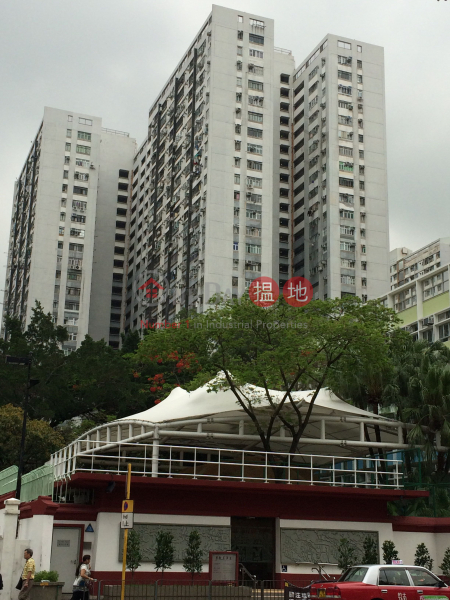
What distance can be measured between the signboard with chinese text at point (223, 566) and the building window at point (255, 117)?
82.8m

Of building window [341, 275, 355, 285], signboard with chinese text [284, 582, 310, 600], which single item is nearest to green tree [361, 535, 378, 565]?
signboard with chinese text [284, 582, 310, 600]

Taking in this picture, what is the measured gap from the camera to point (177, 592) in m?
24.0

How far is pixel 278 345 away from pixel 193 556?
10807 mm

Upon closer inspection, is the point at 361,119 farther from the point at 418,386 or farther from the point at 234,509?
the point at 234,509

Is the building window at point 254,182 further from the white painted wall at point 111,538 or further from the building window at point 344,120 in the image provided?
the white painted wall at point 111,538

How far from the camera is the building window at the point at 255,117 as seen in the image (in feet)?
335

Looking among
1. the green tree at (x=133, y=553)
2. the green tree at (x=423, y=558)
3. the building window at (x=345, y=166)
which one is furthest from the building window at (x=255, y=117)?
the green tree at (x=133, y=553)

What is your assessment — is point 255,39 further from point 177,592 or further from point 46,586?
point 46,586

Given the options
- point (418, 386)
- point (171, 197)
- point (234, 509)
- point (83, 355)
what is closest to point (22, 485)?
point (234, 509)

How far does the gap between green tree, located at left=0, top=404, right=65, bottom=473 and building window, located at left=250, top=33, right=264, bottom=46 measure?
7057 cm

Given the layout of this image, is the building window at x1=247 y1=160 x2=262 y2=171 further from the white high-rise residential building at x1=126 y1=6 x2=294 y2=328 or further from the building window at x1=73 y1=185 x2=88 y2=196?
the building window at x1=73 y1=185 x2=88 y2=196

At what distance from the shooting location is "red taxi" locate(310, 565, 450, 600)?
67.1 feet

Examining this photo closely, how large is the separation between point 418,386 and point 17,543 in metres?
20.0

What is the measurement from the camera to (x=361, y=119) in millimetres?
108750
